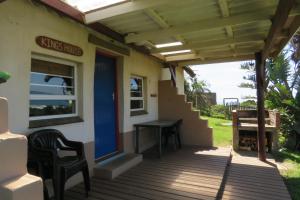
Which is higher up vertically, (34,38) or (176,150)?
(34,38)

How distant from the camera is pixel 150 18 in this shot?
3.74 meters

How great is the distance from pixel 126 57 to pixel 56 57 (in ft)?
6.53

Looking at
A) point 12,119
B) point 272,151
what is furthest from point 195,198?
point 272,151

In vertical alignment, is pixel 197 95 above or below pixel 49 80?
above

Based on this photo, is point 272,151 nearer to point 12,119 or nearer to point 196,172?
point 196,172

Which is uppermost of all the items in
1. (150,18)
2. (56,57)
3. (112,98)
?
(150,18)

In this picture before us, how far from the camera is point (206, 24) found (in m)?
3.70

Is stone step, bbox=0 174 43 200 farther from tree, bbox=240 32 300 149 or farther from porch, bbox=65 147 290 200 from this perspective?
tree, bbox=240 32 300 149

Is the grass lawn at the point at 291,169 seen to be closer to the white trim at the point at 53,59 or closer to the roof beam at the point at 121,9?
the roof beam at the point at 121,9

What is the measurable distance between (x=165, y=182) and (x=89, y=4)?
3.11 m

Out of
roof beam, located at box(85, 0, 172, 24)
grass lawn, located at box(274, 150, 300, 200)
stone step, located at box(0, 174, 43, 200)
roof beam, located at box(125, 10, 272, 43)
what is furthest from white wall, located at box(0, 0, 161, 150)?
grass lawn, located at box(274, 150, 300, 200)

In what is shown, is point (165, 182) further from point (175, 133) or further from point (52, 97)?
point (175, 133)

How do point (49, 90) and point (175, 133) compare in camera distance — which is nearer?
point (49, 90)

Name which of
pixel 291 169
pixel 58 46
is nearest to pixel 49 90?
pixel 58 46
